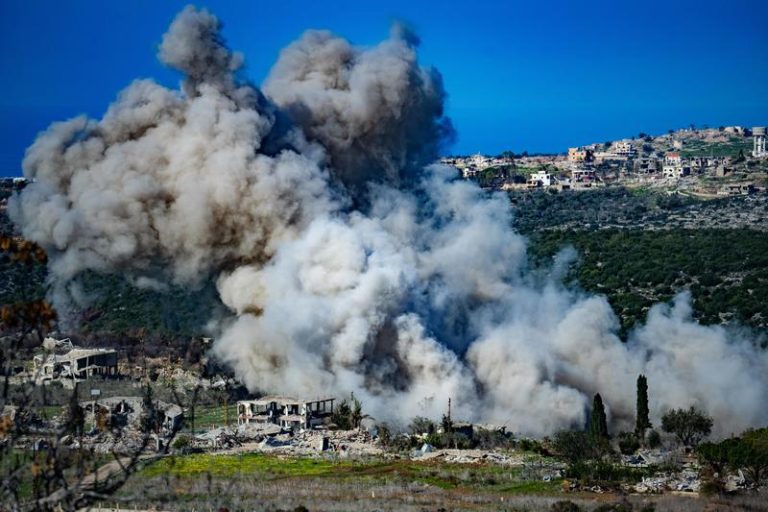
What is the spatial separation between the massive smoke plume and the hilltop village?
5110 centimetres

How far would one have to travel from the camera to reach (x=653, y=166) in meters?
111

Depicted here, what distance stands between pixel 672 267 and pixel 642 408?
25625mm

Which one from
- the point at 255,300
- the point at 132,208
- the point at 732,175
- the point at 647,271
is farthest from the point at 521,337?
the point at 732,175

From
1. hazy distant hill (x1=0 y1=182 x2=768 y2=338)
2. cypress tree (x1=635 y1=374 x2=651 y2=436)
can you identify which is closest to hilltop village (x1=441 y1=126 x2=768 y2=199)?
hazy distant hill (x1=0 y1=182 x2=768 y2=338)

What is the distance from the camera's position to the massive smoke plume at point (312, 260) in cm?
3403

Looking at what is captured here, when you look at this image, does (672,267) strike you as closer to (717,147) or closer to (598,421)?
(598,421)

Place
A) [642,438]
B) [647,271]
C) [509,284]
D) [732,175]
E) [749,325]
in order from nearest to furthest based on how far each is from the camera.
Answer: [642,438]
[509,284]
[749,325]
[647,271]
[732,175]

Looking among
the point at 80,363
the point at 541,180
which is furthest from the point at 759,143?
the point at 80,363

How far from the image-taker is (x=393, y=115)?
3884 centimetres

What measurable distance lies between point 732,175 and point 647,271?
127 feet

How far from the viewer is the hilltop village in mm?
92312

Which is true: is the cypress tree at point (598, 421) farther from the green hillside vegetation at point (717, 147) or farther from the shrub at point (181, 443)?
the green hillside vegetation at point (717, 147)

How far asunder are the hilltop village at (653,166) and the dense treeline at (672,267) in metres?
21.7

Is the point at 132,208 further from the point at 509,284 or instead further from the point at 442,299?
the point at 509,284
